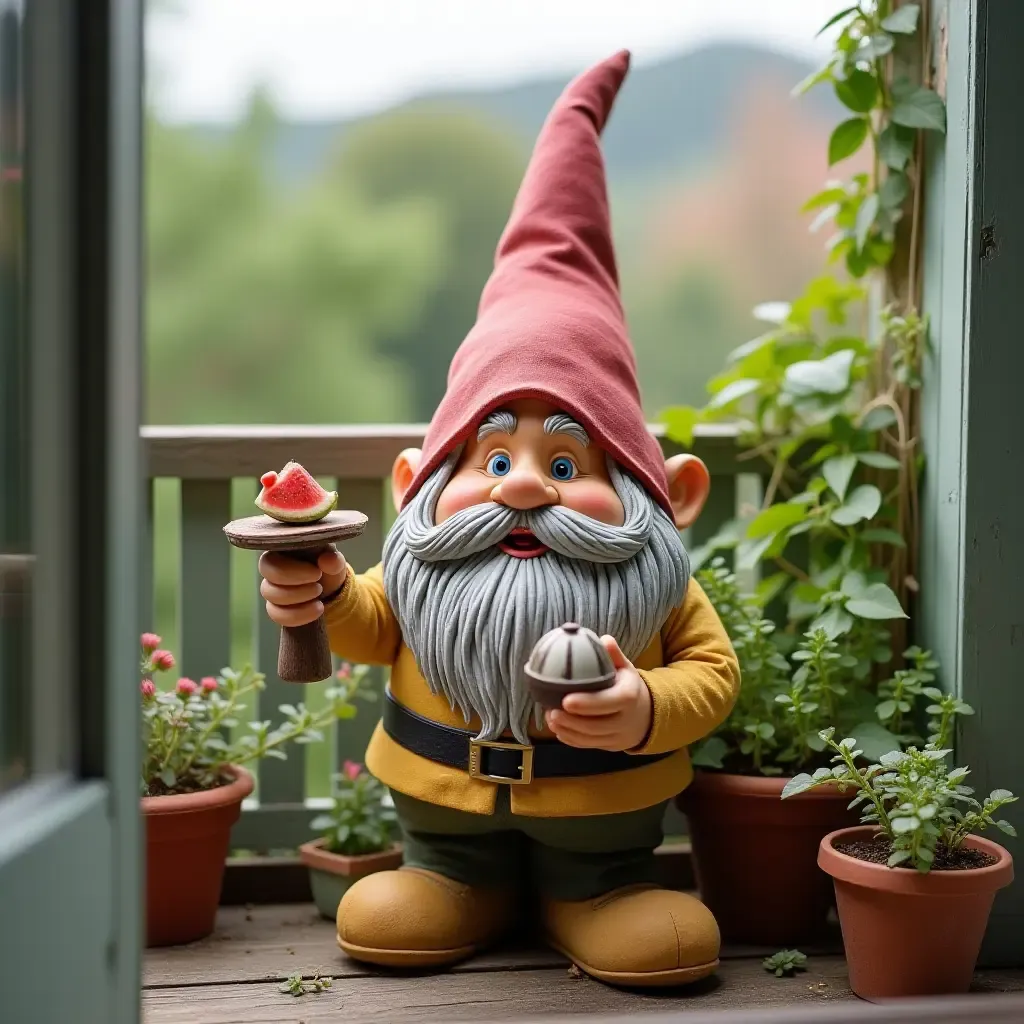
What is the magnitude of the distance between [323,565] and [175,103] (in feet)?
27.9

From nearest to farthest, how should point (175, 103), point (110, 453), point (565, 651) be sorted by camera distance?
point (110, 453), point (565, 651), point (175, 103)

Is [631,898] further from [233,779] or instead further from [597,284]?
[597,284]

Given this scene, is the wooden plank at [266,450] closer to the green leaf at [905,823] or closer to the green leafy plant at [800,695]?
the green leafy plant at [800,695]

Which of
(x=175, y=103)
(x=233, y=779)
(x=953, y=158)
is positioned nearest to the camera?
(x=953, y=158)

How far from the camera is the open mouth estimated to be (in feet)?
7.21

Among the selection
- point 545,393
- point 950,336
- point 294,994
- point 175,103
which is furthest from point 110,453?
point 175,103

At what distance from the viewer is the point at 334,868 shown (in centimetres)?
259

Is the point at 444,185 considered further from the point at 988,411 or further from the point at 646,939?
the point at 646,939

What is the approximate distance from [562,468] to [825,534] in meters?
0.80

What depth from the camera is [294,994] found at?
2.23 meters

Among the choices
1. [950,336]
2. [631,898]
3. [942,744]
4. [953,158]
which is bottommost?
[631,898]

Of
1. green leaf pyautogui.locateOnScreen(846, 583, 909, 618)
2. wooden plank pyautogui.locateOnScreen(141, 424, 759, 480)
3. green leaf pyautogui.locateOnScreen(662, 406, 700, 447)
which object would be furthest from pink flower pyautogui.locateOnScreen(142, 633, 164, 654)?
green leaf pyautogui.locateOnScreen(846, 583, 909, 618)

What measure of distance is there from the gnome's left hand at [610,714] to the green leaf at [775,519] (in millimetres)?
730

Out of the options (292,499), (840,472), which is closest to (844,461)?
(840,472)
